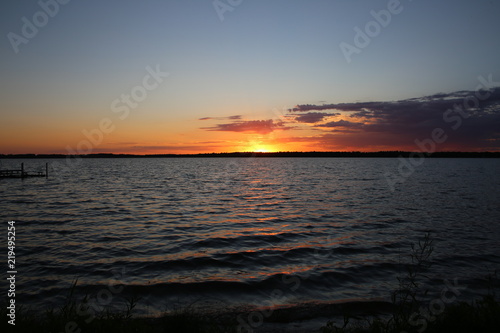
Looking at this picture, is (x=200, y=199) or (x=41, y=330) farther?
(x=200, y=199)

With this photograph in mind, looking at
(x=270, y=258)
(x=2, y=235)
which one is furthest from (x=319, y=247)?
(x=2, y=235)

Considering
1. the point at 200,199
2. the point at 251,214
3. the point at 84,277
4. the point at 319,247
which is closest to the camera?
the point at 84,277

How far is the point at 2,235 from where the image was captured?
1891 centimetres

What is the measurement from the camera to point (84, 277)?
12430 mm

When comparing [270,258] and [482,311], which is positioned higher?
[482,311]

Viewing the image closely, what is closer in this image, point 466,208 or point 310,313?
point 310,313

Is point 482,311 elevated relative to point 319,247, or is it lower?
elevated

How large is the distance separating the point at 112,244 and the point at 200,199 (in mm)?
19576

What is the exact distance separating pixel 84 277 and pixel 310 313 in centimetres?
922

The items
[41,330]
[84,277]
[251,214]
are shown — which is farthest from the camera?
[251,214]

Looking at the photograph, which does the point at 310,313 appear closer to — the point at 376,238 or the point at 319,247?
the point at 319,247

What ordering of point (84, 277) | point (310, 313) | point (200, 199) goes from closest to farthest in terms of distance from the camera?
1. point (310, 313)
2. point (84, 277)
3. point (200, 199)

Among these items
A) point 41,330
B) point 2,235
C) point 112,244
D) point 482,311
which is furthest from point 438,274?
point 2,235

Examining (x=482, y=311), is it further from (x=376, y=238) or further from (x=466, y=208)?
(x=466, y=208)
